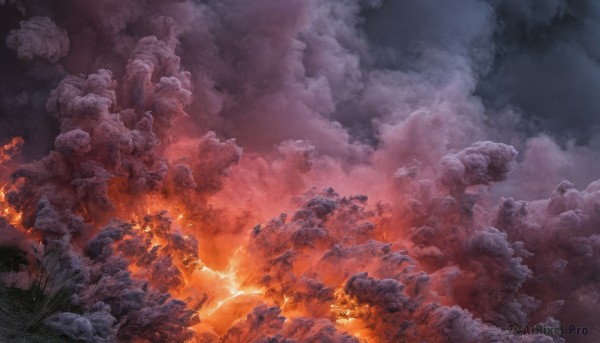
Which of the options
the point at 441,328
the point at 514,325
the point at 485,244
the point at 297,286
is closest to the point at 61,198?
the point at 297,286

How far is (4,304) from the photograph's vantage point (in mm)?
14273

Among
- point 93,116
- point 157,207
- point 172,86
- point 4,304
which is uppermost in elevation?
point 172,86

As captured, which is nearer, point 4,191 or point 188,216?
point 4,191

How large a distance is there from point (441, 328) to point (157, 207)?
10.7m

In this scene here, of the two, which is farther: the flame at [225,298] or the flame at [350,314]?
the flame at [350,314]

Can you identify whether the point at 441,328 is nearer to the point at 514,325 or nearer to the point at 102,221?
the point at 514,325

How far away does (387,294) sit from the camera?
16.8m

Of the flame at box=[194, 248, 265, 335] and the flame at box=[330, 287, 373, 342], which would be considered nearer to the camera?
the flame at box=[194, 248, 265, 335]

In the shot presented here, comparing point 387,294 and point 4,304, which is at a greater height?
point 387,294

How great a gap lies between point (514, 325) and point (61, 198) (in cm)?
1700

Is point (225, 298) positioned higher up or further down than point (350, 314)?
further down

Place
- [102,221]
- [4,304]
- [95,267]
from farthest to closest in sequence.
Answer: [102,221]
[95,267]
[4,304]

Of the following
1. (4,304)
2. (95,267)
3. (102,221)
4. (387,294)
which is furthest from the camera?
(102,221)

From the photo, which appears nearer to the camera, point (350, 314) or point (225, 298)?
point (350, 314)
